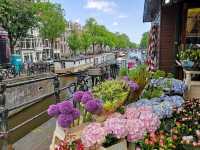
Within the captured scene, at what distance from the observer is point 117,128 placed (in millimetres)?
2229

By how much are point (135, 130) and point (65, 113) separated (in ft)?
2.13

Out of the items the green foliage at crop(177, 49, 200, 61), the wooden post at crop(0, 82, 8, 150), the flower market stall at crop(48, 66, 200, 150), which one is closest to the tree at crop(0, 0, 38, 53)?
the green foliage at crop(177, 49, 200, 61)

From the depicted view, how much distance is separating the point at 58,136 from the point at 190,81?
8.99ft

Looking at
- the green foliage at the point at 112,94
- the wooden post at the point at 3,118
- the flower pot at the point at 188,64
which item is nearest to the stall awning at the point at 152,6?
the flower pot at the point at 188,64

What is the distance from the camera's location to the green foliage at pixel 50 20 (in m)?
36.7

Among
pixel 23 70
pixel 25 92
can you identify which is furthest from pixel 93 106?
pixel 23 70

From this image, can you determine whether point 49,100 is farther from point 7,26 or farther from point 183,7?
point 7,26

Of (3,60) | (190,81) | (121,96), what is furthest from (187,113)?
(3,60)

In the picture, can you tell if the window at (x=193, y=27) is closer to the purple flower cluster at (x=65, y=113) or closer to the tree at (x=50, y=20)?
the purple flower cluster at (x=65, y=113)

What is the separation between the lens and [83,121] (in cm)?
286

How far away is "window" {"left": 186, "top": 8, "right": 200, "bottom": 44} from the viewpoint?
636 centimetres

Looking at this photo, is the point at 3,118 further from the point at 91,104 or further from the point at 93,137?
the point at 93,137

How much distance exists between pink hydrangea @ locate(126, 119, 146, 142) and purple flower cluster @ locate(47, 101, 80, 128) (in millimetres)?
534

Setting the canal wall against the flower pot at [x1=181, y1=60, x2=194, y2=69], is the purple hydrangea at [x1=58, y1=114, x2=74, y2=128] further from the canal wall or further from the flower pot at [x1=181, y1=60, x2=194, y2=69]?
the canal wall
